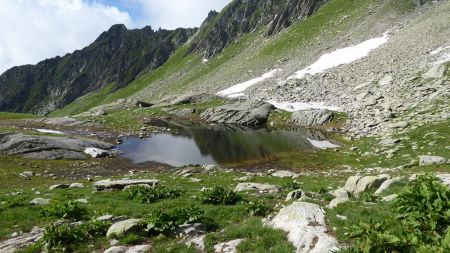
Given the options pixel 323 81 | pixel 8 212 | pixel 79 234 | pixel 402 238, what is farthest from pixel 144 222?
pixel 323 81

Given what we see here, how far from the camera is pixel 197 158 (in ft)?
150

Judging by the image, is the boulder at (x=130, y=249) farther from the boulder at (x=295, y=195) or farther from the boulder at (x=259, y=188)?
the boulder at (x=259, y=188)

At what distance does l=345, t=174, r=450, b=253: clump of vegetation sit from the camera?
386 inches

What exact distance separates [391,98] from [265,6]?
465ft

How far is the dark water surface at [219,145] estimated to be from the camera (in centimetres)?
4453

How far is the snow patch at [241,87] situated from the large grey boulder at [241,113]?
10732mm

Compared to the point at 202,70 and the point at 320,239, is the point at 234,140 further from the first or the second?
the point at 202,70

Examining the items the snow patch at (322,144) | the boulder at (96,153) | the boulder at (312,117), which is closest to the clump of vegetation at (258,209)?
the snow patch at (322,144)

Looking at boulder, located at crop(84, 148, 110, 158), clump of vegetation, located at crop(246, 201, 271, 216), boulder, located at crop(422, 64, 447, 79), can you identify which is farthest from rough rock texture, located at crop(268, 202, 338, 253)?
boulder, located at crop(422, 64, 447, 79)

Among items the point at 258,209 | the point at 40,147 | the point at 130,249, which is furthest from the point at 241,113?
the point at 130,249

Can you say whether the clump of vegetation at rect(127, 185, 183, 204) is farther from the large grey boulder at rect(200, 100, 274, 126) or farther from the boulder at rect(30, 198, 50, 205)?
the large grey boulder at rect(200, 100, 274, 126)

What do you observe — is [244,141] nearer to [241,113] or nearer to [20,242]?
[241,113]

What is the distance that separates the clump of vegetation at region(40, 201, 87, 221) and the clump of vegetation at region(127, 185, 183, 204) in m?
3.29

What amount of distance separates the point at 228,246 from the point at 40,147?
119ft
